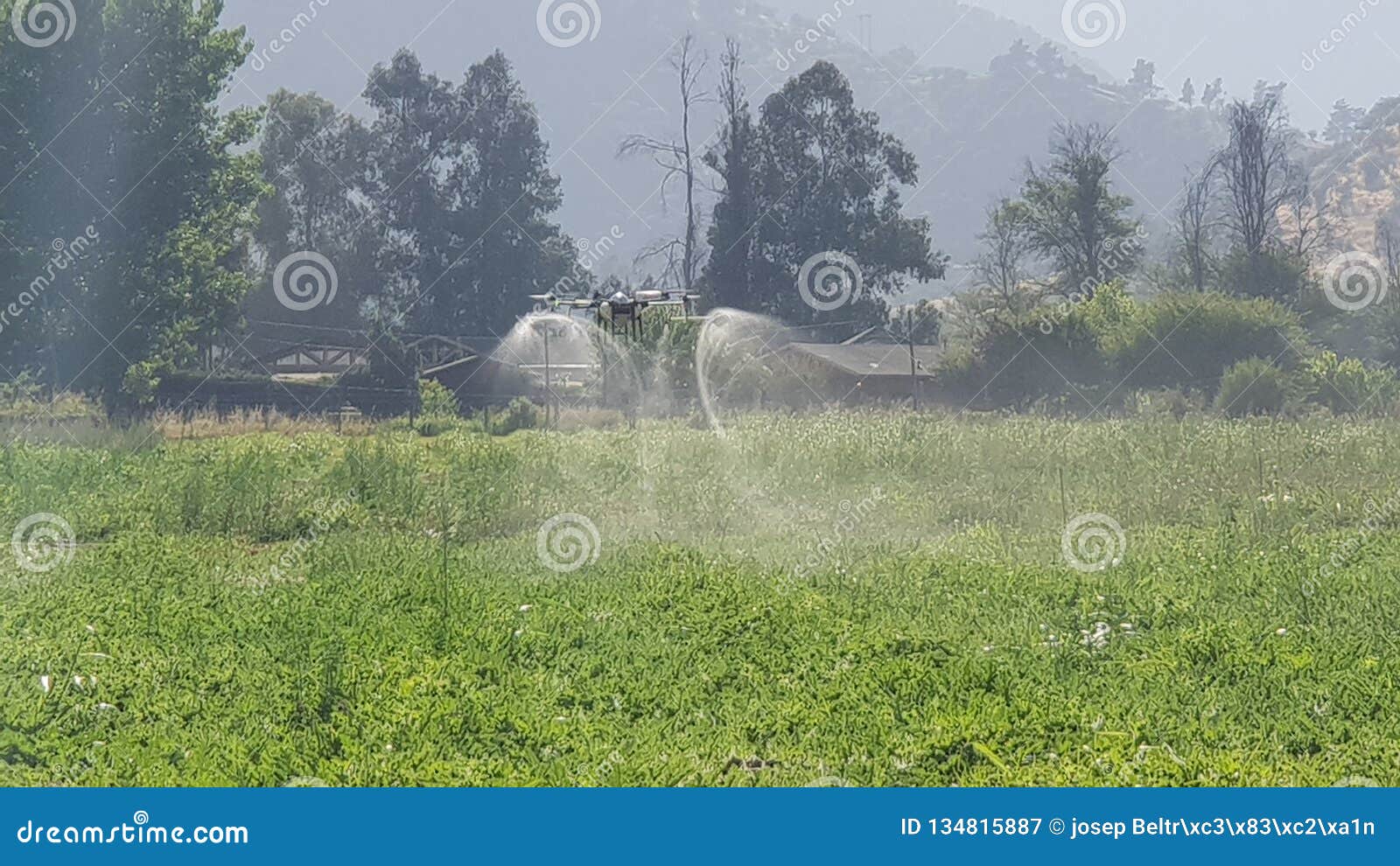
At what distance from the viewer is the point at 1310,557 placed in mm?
11508

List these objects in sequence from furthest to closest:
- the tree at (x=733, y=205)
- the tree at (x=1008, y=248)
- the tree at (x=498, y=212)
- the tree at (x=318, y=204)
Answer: the tree at (x=318, y=204) → the tree at (x=498, y=212) → the tree at (x=1008, y=248) → the tree at (x=733, y=205)

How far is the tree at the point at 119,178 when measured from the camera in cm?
3825

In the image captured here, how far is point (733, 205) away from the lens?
6009 centimetres

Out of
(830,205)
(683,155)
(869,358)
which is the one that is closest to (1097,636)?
(869,358)

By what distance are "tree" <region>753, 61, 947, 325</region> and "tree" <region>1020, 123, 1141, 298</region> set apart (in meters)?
4.60

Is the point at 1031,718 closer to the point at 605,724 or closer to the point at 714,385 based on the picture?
the point at 605,724

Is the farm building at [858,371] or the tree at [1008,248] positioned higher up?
the tree at [1008,248]

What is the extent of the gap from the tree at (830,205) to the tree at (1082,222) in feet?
15.1

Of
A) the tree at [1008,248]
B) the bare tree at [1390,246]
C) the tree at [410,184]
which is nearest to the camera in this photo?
the bare tree at [1390,246]

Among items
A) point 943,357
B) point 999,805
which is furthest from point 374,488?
point 943,357

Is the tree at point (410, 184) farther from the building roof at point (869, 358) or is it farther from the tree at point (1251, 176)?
the tree at point (1251, 176)

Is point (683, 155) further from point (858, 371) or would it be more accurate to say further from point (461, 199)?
A: point (858, 371)

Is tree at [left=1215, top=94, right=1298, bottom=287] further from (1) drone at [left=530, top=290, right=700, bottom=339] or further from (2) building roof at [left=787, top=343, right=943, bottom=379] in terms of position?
(1) drone at [left=530, top=290, right=700, bottom=339]

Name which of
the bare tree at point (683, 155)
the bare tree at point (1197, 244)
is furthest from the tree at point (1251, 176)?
the bare tree at point (683, 155)
